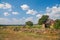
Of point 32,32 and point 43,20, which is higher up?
Answer: point 43,20

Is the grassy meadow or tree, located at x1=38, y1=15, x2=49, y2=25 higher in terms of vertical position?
tree, located at x1=38, y1=15, x2=49, y2=25

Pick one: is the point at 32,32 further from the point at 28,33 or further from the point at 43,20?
the point at 43,20

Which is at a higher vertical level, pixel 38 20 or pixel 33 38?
pixel 38 20

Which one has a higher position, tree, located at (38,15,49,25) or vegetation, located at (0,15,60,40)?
tree, located at (38,15,49,25)

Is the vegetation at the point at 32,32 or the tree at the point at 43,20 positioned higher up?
the tree at the point at 43,20

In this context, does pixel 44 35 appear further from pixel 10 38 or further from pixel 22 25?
pixel 10 38

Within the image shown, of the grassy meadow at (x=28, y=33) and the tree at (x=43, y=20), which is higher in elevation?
the tree at (x=43, y=20)

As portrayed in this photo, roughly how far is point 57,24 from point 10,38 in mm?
898

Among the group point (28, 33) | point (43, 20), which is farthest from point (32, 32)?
point (43, 20)

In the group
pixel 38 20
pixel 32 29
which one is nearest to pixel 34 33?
pixel 32 29

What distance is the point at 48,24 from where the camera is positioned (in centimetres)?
273

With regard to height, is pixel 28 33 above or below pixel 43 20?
below

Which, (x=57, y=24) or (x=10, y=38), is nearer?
(x=10, y=38)

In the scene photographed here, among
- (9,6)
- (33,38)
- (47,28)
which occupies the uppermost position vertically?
(9,6)
